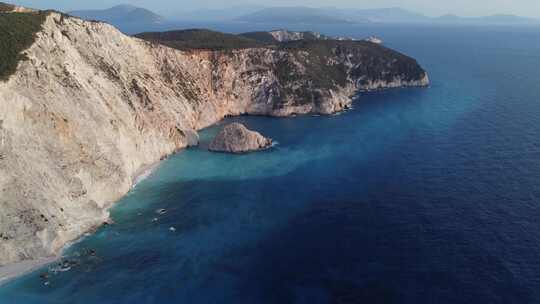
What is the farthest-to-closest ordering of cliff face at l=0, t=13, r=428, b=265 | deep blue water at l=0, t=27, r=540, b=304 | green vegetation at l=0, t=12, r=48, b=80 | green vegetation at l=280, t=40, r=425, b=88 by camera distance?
green vegetation at l=280, t=40, r=425, b=88 → green vegetation at l=0, t=12, r=48, b=80 → cliff face at l=0, t=13, r=428, b=265 → deep blue water at l=0, t=27, r=540, b=304

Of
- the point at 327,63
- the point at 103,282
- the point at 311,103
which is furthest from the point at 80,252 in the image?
the point at 327,63

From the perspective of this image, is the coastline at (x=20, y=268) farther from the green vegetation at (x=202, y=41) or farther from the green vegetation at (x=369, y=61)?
the green vegetation at (x=369, y=61)

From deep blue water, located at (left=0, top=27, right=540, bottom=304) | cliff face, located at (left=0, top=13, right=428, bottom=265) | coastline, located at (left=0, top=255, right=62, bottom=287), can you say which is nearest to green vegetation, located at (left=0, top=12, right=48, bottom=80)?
cliff face, located at (left=0, top=13, right=428, bottom=265)

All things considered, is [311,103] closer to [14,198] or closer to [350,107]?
[350,107]

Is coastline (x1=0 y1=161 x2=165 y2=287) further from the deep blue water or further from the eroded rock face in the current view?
the eroded rock face

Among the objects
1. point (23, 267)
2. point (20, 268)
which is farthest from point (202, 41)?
point (20, 268)
